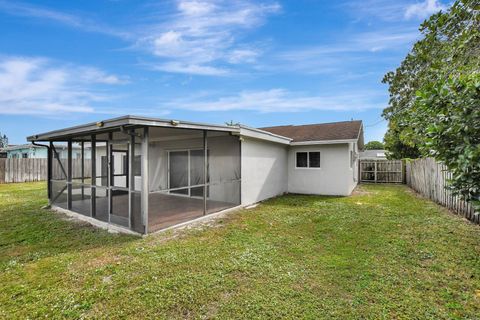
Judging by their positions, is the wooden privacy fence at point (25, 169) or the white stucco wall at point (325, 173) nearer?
the white stucco wall at point (325, 173)

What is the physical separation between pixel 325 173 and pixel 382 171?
767 cm

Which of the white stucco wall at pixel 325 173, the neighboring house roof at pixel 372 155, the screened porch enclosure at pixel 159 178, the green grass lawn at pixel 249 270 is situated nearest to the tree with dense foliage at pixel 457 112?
the green grass lawn at pixel 249 270

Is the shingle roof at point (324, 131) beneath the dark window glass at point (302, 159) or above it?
above

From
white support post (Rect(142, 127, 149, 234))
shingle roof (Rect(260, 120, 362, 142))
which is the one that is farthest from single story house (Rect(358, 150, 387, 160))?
white support post (Rect(142, 127, 149, 234))

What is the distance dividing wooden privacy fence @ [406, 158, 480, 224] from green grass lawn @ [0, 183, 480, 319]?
1.53 ft

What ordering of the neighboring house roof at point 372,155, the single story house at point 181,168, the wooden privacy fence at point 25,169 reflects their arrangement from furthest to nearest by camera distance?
the neighboring house roof at point 372,155 → the wooden privacy fence at point 25,169 → the single story house at point 181,168

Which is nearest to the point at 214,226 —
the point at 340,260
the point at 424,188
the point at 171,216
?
the point at 171,216

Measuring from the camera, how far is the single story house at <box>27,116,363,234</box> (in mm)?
5772

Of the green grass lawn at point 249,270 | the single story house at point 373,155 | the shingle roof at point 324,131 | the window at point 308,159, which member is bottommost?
the green grass lawn at point 249,270

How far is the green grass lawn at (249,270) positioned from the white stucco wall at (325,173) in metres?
4.35

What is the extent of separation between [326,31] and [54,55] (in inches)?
448

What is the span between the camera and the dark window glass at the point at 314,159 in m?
11.4

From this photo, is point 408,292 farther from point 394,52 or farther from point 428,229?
point 394,52

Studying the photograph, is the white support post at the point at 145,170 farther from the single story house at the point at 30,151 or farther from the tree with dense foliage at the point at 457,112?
the single story house at the point at 30,151
